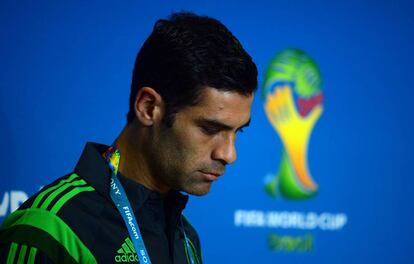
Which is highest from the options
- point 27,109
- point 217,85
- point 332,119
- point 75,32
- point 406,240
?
point 75,32

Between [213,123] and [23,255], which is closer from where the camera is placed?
[23,255]

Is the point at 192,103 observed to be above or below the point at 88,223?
above

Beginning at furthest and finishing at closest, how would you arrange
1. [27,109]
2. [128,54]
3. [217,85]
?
1. [128,54]
2. [27,109]
3. [217,85]

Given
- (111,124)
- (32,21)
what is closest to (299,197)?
(111,124)

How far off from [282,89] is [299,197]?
34 centimetres

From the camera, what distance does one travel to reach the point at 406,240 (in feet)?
5.74

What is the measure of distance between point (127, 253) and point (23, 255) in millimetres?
153

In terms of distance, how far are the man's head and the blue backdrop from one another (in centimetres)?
67

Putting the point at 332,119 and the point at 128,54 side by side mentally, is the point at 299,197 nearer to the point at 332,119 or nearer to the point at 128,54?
the point at 332,119

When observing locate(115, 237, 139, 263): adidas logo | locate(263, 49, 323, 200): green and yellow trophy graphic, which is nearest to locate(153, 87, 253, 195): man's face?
locate(115, 237, 139, 263): adidas logo

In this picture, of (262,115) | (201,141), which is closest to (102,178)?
(201,141)

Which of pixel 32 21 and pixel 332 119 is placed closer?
pixel 32 21

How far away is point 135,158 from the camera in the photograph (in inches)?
33.8

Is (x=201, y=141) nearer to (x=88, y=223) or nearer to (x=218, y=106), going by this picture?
(x=218, y=106)
